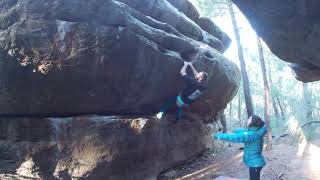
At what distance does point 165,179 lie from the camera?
509 inches

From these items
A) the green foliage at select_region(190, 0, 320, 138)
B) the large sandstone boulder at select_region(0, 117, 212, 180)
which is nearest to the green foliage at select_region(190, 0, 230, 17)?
the green foliage at select_region(190, 0, 320, 138)

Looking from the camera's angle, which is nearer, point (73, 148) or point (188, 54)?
point (73, 148)

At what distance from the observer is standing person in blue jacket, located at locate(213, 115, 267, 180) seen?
817 centimetres

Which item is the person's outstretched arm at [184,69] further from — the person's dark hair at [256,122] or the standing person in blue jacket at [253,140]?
the person's dark hair at [256,122]

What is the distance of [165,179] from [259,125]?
19.0ft

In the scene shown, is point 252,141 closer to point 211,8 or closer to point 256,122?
point 256,122

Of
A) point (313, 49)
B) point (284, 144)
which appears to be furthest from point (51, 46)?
point (284, 144)

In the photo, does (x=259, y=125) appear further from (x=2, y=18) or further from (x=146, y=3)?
(x=2, y=18)

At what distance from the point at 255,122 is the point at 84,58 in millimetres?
5503

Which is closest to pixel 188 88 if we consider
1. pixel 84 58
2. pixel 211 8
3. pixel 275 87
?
pixel 84 58

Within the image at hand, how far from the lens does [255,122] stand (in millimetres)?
8219

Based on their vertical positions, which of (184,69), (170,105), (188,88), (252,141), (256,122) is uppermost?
(184,69)

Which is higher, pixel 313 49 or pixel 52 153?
pixel 313 49

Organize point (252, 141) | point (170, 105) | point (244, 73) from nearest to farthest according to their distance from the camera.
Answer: point (252, 141) → point (170, 105) → point (244, 73)
